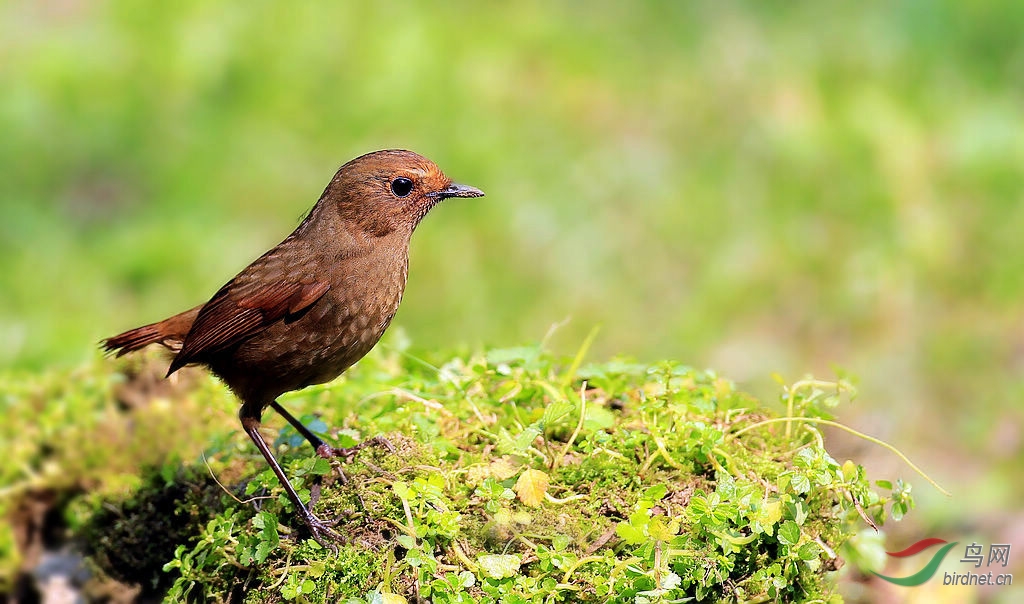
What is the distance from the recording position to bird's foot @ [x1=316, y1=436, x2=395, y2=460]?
408 centimetres

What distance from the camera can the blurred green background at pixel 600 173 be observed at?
7.69 meters

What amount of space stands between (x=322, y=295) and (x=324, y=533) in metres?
0.83

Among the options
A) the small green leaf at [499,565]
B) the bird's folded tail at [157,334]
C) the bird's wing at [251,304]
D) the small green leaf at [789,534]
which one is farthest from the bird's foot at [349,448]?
the small green leaf at [789,534]

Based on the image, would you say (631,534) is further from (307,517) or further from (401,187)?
(401,187)

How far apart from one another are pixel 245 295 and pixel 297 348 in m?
0.34

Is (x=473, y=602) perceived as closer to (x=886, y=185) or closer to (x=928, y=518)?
(x=928, y=518)

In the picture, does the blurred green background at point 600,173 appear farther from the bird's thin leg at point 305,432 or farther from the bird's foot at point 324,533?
the bird's foot at point 324,533

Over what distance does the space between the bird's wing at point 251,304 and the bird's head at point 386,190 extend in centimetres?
31

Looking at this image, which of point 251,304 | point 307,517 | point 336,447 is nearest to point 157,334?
point 251,304

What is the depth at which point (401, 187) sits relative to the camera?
173 inches

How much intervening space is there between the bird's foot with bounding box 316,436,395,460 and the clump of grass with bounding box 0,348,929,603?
3 centimetres

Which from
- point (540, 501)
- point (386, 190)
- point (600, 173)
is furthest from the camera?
point (600, 173)

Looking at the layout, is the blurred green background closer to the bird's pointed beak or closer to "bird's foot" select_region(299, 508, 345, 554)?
the bird's pointed beak

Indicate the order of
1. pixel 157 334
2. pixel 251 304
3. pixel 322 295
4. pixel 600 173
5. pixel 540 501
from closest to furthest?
1. pixel 540 501
2. pixel 322 295
3. pixel 251 304
4. pixel 157 334
5. pixel 600 173
